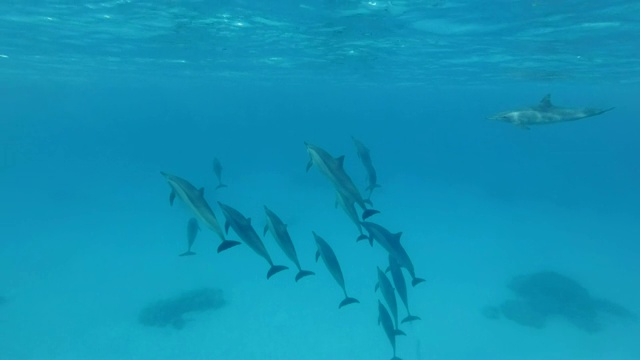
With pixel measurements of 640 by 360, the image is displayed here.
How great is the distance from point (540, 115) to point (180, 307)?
15.2 meters

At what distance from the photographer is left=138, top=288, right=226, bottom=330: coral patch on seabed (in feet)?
58.7

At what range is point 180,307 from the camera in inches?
739

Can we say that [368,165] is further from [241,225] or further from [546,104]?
[241,225]

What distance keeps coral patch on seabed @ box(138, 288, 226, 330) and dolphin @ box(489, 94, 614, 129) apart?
1397 cm

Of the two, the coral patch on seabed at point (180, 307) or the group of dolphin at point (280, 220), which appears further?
the coral patch on seabed at point (180, 307)

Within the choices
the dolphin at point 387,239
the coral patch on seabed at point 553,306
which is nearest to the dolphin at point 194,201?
the dolphin at point 387,239

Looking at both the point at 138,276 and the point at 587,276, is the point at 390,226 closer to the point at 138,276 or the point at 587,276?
the point at 587,276

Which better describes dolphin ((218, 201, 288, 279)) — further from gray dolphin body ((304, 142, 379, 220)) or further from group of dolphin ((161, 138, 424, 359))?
gray dolphin body ((304, 142, 379, 220))

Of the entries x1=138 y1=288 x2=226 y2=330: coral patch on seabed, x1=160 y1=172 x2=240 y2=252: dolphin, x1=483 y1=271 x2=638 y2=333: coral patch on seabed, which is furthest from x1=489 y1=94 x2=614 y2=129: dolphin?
x1=138 y1=288 x2=226 y2=330: coral patch on seabed

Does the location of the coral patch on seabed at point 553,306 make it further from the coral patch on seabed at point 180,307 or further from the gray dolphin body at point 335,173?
the gray dolphin body at point 335,173

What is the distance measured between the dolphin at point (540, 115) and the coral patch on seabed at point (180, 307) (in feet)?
45.8

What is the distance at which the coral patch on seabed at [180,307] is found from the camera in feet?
58.7

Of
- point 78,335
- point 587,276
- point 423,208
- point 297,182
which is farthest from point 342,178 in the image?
point 297,182

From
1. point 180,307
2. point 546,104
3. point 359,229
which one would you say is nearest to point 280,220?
point 359,229
